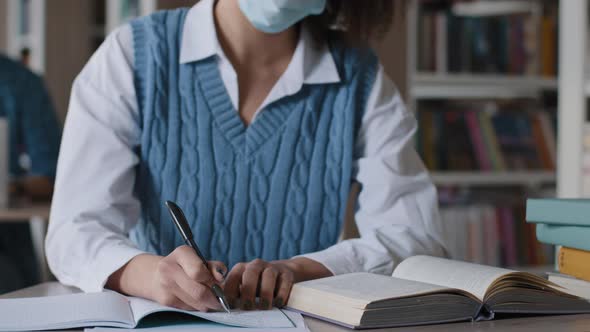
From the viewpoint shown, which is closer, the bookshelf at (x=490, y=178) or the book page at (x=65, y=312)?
the book page at (x=65, y=312)

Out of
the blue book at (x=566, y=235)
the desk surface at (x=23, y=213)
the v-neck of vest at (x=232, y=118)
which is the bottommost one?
the desk surface at (x=23, y=213)

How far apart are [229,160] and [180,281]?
502 mm

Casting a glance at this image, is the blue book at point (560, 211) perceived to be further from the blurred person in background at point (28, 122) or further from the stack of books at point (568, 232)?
the blurred person in background at point (28, 122)

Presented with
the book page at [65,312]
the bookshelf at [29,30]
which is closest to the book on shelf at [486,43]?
the bookshelf at [29,30]

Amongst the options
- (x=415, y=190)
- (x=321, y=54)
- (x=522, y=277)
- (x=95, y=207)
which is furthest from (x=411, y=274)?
(x=321, y=54)

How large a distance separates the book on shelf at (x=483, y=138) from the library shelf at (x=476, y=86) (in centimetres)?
7

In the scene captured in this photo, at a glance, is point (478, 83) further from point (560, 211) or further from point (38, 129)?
point (560, 211)

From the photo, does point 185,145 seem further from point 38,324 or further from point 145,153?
point 38,324

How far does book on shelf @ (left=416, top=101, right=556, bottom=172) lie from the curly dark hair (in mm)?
1798

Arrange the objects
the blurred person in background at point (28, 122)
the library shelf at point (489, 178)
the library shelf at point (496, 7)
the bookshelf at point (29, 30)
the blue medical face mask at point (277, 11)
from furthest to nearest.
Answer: the bookshelf at point (29, 30) → the library shelf at point (496, 7) → the library shelf at point (489, 178) → the blurred person in background at point (28, 122) → the blue medical face mask at point (277, 11)

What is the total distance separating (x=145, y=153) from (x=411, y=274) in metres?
0.55

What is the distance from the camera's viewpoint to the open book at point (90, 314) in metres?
0.88

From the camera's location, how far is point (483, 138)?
3502 millimetres

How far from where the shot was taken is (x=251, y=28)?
60.4 inches
